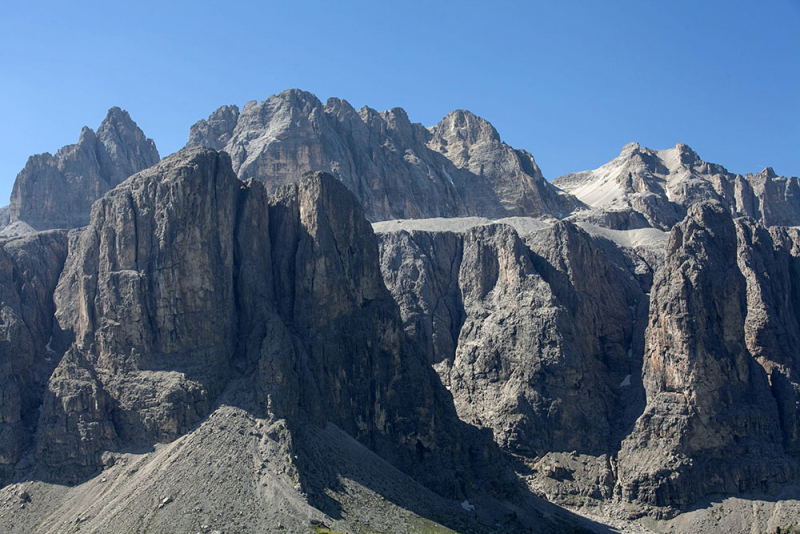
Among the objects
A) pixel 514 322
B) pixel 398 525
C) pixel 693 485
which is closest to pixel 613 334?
pixel 514 322

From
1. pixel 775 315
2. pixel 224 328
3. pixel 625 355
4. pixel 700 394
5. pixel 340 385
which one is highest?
pixel 775 315

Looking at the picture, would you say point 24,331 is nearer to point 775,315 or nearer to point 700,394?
point 700,394

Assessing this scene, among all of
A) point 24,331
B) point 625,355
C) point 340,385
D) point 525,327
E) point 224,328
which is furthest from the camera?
point 625,355

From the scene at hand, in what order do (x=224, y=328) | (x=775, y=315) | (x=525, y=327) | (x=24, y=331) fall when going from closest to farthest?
(x=24, y=331)
(x=224, y=328)
(x=775, y=315)
(x=525, y=327)

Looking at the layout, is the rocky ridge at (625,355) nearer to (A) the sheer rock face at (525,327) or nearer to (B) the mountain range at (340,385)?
(A) the sheer rock face at (525,327)

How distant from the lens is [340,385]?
13388cm

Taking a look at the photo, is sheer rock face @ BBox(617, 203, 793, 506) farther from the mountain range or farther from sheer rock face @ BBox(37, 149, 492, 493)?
sheer rock face @ BBox(37, 149, 492, 493)

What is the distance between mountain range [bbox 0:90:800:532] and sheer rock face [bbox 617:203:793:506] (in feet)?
1.19

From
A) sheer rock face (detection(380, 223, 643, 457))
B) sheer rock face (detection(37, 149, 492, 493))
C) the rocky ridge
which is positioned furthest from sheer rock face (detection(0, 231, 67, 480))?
the rocky ridge

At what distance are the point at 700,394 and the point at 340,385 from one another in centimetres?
6037

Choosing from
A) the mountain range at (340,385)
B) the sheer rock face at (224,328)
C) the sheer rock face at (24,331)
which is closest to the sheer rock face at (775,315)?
the mountain range at (340,385)

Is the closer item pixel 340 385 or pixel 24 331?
pixel 24 331

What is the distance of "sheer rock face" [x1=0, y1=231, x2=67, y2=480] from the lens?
119 metres

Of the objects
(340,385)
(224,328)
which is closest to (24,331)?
(224,328)
